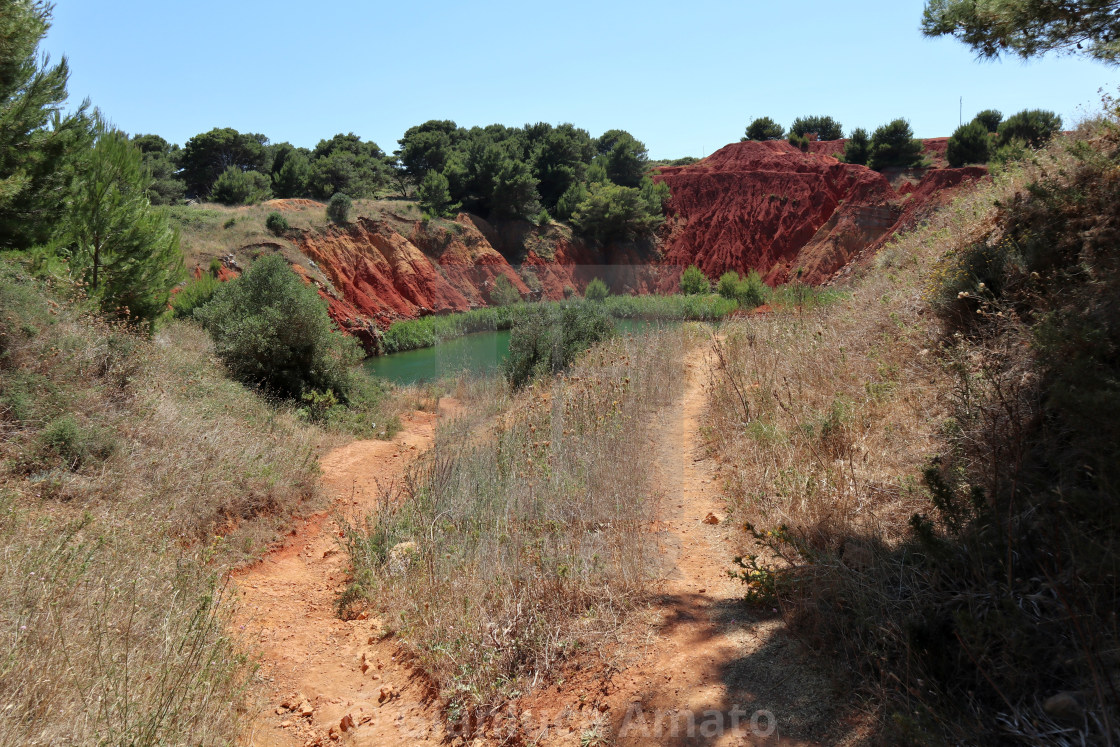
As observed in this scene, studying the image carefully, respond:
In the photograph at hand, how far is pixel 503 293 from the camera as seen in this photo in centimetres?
1305

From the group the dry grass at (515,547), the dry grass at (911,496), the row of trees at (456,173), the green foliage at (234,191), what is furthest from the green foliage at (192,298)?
the green foliage at (234,191)

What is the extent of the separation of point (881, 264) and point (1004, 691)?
28.3 feet

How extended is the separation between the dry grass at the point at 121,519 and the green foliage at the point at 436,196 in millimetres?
27415

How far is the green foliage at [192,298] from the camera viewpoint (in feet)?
53.9

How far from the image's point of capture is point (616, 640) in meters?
3.44

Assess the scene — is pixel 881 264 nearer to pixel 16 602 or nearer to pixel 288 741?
pixel 288 741

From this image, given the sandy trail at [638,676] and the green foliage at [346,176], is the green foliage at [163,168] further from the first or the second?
the sandy trail at [638,676]

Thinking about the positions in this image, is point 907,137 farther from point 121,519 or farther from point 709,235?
point 121,519

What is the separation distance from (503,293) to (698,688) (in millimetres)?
10739

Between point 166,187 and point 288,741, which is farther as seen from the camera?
point 166,187

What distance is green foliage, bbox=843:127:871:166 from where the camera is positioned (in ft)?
125

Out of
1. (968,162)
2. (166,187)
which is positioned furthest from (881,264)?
(166,187)

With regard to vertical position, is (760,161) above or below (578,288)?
above

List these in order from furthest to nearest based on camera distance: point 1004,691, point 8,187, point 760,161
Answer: point 760,161
point 8,187
point 1004,691
